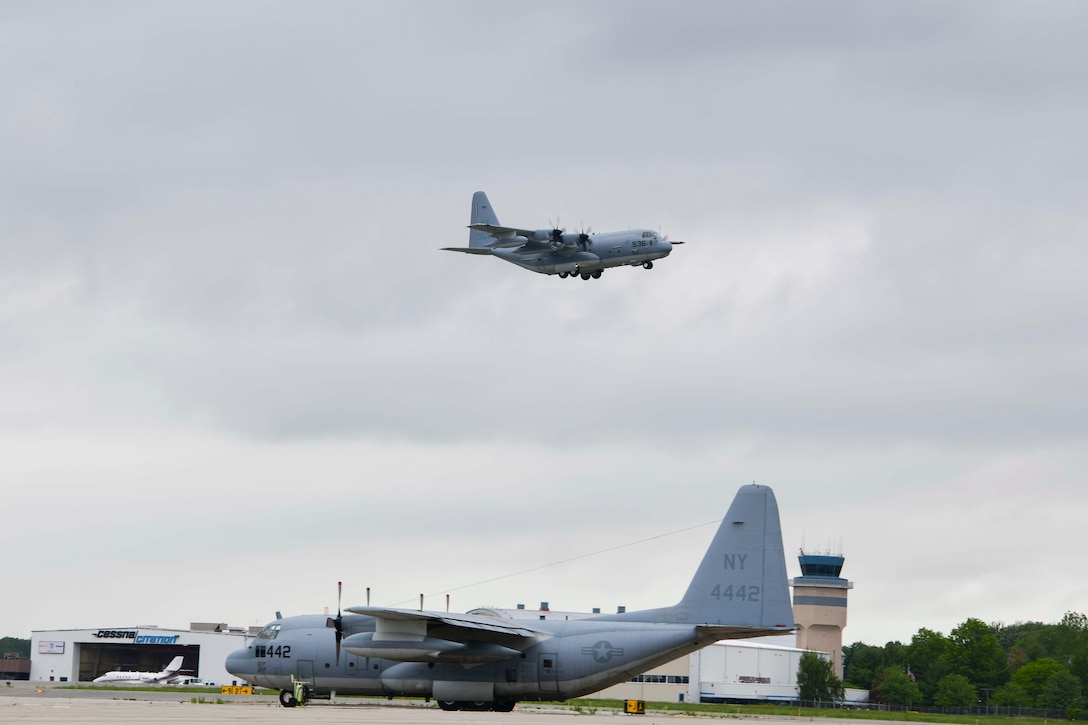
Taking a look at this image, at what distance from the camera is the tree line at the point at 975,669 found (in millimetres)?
95812

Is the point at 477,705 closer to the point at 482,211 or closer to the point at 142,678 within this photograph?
the point at 482,211

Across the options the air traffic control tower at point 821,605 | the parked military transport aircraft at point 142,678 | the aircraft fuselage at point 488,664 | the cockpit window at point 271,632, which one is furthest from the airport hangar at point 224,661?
the aircraft fuselage at point 488,664

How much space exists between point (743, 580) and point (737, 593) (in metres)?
0.48

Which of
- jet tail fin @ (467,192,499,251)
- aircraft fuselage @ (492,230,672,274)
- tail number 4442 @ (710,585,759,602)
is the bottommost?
tail number 4442 @ (710,585,759,602)

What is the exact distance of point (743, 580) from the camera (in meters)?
43.8

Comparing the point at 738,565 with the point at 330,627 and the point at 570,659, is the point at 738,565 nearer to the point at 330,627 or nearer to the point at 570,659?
the point at 570,659

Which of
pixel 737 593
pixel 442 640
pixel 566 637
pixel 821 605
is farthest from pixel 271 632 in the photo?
pixel 821 605

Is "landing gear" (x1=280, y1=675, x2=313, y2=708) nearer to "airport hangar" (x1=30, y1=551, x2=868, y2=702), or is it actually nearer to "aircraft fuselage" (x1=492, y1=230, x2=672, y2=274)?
"aircraft fuselage" (x1=492, y1=230, x2=672, y2=274)

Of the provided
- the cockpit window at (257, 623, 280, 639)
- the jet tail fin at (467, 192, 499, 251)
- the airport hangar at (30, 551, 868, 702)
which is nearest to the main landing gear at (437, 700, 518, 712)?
the cockpit window at (257, 623, 280, 639)

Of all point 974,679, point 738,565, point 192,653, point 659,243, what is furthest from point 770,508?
point 974,679

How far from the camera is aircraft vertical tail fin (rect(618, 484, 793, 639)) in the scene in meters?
43.3

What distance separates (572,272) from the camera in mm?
65062

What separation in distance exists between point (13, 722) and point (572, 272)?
40713mm

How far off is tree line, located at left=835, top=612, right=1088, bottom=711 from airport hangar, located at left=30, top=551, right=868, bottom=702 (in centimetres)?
744
